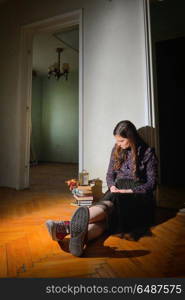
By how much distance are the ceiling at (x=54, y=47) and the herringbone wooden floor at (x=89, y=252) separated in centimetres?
392

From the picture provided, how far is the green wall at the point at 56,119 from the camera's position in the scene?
→ 6.66 m

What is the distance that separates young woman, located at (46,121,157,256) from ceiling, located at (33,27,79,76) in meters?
3.45

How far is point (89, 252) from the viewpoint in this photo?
1184mm

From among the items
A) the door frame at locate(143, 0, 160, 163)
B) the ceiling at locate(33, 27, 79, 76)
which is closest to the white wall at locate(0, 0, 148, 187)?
the door frame at locate(143, 0, 160, 163)

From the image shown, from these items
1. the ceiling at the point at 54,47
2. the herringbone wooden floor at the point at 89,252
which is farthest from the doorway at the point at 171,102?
the ceiling at the point at 54,47

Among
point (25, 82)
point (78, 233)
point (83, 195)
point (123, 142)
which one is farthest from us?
point (25, 82)

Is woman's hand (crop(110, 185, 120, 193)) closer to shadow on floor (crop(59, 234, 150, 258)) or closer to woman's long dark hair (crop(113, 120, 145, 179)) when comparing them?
woman's long dark hair (crop(113, 120, 145, 179))

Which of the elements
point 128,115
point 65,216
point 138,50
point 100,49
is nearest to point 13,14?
point 100,49

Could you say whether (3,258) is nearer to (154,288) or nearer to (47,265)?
(47,265)

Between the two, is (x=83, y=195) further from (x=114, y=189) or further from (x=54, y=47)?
(x=54, y=47)

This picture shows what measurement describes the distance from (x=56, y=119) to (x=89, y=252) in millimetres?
6009

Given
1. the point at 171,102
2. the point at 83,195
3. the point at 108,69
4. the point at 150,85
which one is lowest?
the point at 83,195

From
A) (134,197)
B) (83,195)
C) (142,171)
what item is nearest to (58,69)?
(83,195)

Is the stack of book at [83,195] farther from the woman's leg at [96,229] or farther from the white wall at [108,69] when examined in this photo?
the woman's leg at [96,229]
